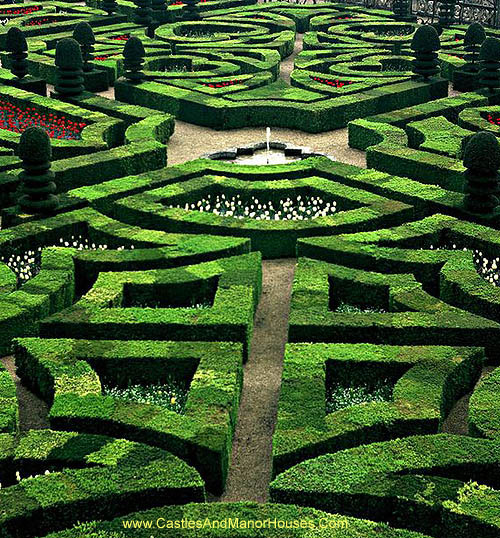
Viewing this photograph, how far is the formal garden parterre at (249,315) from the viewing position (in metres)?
10.7

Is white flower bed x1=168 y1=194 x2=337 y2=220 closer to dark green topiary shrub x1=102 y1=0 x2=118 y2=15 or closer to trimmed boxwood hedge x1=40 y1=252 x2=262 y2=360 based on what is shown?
trimmed boxwood hedge x1=40 y1=252 x2=262 y2=360

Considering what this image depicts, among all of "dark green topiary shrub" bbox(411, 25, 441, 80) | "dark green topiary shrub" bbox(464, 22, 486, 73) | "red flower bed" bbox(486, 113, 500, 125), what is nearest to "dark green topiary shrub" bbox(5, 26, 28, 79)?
"dark green topiary shrub" bbox(411, 25, 441, 80)

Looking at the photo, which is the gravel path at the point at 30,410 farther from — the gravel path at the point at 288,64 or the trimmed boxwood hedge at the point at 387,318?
the gravel path at the point at 288,64

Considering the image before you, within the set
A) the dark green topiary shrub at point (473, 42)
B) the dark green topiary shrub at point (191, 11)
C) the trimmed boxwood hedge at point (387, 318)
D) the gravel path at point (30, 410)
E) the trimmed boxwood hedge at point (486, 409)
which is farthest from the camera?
the dark green topiary shrub at point (191, 11)

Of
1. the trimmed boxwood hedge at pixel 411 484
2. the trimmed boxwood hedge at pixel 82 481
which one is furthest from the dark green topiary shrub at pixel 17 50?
the trimmed boxwood hedge at pixel 411 484

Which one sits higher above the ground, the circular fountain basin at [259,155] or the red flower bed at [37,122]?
the red flower bed at [37,122]

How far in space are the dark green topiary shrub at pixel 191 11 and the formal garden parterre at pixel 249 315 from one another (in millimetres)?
15285

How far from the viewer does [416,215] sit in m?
20.3

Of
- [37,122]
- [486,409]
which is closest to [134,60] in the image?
[37,122]

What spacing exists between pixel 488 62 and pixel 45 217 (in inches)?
682

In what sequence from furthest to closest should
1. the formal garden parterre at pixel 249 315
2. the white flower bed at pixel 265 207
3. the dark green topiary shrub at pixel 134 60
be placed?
the dark green topiary shrub at pixel 134 60 → the white flower bed at pixel 265 207 → the formal garden parterre at pixel 249 315

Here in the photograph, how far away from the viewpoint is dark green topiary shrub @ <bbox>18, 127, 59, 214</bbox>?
63.0 ft

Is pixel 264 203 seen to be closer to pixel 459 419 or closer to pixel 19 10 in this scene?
pixel 459 419

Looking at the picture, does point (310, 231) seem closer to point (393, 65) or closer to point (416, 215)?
point (416, 215)
